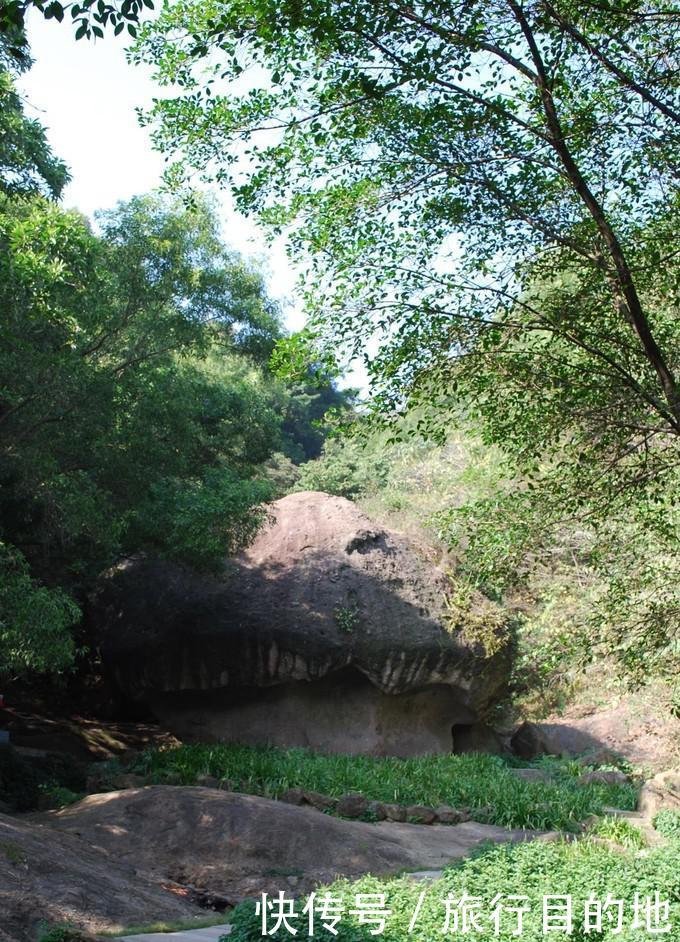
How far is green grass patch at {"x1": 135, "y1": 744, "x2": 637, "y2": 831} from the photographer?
12008 mm

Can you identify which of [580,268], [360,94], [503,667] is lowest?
[503,667]

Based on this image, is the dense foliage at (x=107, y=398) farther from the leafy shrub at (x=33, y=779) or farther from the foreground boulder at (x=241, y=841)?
the foreground boulder at (x=241, y=841)

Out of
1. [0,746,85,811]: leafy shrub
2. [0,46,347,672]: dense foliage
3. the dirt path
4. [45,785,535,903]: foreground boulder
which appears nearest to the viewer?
the dirt path

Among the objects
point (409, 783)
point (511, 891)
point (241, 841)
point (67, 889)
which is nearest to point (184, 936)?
point (67, 889)

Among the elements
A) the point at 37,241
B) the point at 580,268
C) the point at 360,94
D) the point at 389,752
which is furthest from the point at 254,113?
the point at 389,752

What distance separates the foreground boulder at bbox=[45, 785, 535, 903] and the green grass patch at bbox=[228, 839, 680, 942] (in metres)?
2.22

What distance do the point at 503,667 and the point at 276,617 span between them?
14.2ft

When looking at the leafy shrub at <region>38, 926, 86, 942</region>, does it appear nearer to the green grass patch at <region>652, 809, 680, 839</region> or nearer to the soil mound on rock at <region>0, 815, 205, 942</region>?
the soil mound on rock at <region>0, 815, 205, 942</region>

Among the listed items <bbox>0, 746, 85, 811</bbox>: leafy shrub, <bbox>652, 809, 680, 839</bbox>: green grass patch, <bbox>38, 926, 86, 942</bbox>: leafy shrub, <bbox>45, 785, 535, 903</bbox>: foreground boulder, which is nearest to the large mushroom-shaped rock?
<bbox>0, 746, 85, 811</bbox>: leafy shrub

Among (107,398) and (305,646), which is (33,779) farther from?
(305,646)

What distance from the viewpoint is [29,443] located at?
36.1 feet

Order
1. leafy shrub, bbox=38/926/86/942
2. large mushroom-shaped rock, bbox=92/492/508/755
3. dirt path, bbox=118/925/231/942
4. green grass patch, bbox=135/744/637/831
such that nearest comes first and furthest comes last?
leafy shrub, bbox=38/926/86/942 → dirt path, bbox=118/925/231/942 → green grass patch, bbox=135/744/637/831 → large mushroom-shaped rock, bbox=92/492/508/755

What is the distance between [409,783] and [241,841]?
12.8ft

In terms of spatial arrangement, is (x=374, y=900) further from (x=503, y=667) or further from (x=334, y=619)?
(x=503, y=667)
